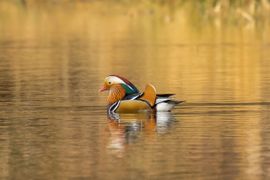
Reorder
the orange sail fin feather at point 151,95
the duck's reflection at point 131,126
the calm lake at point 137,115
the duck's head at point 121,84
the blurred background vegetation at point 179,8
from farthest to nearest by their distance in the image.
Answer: the blurred background vegetation at point 179,8 → the duck's head at point 121,84 → the orange sail fin feather at point 151,95 → the duck's reflection at point 131,126 → the calm lake at point 137,115

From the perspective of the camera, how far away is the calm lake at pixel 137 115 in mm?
13531

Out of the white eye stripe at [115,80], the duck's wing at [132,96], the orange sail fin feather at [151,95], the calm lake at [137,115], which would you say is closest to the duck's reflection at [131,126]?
the calm lake at [137,115]

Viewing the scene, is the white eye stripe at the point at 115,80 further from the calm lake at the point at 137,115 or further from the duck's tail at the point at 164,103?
the duck's tail at the point at 164,103

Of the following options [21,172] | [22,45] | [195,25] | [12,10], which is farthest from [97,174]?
[12,10]

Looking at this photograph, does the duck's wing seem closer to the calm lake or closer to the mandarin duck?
the mandarin duck

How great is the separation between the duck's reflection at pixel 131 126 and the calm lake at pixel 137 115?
13 mm

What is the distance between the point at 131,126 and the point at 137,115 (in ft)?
3.72

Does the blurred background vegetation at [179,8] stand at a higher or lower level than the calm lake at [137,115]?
higher

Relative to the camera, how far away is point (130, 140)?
603 inches

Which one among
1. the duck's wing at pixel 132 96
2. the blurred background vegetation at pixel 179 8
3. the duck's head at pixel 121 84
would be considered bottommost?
the duck's wing at pixel 132 96

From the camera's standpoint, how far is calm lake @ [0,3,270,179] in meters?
13.5

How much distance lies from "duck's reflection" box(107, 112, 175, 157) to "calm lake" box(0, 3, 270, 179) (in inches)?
0.5

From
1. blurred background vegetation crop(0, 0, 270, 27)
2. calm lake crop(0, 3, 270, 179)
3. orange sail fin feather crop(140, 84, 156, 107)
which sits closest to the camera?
calm lake crop(0, 3, 270, 179)

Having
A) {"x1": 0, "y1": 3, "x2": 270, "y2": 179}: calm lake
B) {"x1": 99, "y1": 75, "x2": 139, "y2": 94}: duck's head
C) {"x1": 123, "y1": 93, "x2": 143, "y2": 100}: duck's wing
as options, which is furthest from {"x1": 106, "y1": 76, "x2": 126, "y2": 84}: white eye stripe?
{"x1": 0, "y1": 3, "x2": 270, "y2": 179}: calm lake
